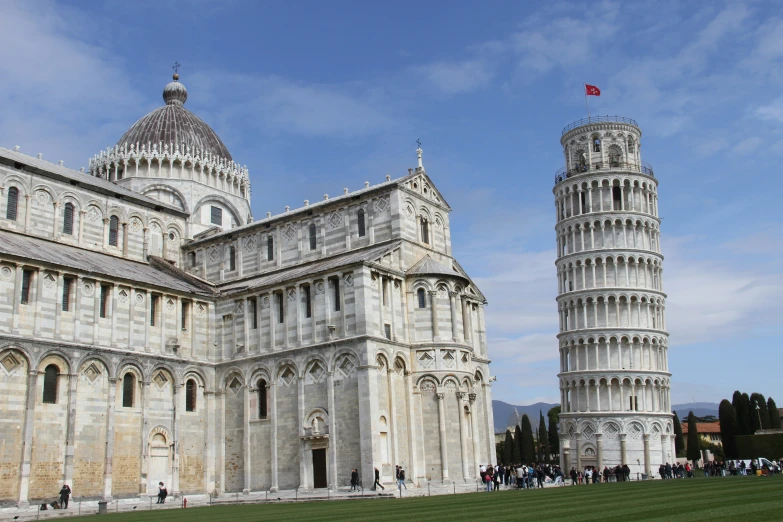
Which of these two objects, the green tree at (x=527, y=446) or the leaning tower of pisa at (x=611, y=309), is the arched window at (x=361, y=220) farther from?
the green tree at (x=527, y=446)

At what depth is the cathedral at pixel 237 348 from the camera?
122 ft

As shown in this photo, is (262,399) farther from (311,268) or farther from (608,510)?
(608,510)

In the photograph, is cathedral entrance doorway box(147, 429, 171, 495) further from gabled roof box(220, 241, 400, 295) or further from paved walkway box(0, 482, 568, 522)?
gabled roof box(220, 241, 400, 295)

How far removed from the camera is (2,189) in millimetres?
42812

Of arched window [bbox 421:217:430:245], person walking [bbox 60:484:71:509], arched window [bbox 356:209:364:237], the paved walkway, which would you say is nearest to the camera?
the paved walkway

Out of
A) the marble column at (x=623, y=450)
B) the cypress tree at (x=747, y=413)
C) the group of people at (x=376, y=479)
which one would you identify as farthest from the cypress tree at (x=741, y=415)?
the group of people at (x=376, y=479)

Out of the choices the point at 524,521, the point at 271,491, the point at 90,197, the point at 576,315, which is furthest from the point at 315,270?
the point at 576,315

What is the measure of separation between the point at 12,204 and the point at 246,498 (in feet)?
66.5

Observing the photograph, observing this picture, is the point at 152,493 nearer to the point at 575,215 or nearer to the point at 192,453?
the point at 192,453

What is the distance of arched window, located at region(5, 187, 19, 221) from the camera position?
43.0m

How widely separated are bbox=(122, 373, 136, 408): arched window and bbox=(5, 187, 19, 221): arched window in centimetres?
1102

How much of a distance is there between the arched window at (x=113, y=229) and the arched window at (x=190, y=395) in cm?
1049

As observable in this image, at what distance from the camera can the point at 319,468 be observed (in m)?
40.0

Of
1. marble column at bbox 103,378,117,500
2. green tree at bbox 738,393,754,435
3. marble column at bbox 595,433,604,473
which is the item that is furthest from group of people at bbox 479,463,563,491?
green tree at bbox 738,393,754,435
